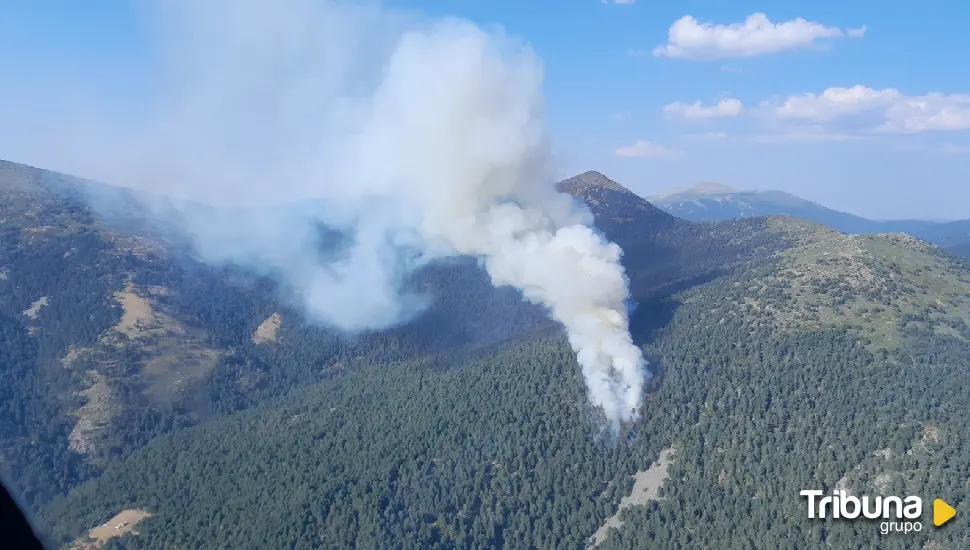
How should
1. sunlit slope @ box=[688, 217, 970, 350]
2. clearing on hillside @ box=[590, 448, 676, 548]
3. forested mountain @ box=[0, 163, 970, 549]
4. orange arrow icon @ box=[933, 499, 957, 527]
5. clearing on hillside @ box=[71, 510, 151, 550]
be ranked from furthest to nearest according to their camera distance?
sunlit slope @ box=[688, 217, 970, 350] → clearing on hillside @ box=[71, 510, 151, 550] → clearing on hillside @ box=[590, 448, 676, 548] → forested mountain @ box=[0, 163, 970, 549] → orange arrow icon @ box=[933, 499, 957, 527]

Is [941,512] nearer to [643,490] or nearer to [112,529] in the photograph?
[643,490]

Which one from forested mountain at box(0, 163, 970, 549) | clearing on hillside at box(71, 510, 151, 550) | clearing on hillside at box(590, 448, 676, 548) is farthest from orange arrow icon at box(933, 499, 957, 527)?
clearing on hillside at box(71, 510, 151, 550)

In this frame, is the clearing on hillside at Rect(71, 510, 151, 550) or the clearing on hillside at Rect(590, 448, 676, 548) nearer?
the clearing on hillside at Rect(590, 448, 676, 548)

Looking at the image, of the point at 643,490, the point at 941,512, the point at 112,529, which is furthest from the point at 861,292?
the point at 112,529

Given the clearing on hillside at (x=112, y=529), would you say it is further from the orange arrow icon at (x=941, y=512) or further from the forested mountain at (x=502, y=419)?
the orange arrow icon at (x=941, y=512)

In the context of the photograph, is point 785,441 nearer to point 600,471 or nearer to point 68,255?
point 600,471

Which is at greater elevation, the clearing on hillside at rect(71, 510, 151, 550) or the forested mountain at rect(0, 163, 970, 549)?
the forested mountain at rect(0, 163, 970, 549)

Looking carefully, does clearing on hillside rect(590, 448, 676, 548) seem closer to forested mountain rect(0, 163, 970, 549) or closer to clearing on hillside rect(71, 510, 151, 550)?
forested mountain rect(0, 163, 970, 549)

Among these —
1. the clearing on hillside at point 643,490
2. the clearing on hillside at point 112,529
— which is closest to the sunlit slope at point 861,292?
the clearing on hillside at point 643,490
